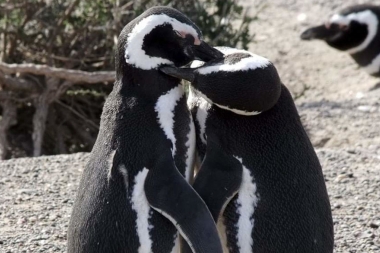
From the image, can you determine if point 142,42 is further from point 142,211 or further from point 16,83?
point 16,83

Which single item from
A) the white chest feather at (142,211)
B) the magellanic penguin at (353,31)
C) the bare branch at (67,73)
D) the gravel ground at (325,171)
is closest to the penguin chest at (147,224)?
the white chest feather at (142,211)

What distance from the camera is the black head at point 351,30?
6910 mm

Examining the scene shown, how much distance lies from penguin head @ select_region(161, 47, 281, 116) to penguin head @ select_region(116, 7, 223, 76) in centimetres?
6

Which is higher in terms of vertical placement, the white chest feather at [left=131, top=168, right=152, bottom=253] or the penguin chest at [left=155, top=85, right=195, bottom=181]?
the penguin chest at [left=155, top=85, right=195, bottom=181]

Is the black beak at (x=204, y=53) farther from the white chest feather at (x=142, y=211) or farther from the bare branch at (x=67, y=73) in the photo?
the bare branch at (x=67, y=73)

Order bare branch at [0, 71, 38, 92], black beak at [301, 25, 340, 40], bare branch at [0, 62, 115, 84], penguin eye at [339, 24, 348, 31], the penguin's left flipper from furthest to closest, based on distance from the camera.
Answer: penguin eye at [339, 24, 348, 31] < black beak at [301, 25, 340, 40] < bare branch at [0, 71, 38, 92] < bare branch at [0, 62, 115, 84] < the penguin's left flipper

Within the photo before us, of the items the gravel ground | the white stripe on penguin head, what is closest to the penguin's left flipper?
the white stripe on penguin head

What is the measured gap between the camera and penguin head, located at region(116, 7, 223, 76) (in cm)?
248

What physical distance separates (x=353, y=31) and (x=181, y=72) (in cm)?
476

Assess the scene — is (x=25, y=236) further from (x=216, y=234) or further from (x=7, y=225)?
(x=216, y=234)

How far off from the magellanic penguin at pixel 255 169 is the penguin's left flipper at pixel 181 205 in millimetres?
69

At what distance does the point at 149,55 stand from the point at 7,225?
1.39m

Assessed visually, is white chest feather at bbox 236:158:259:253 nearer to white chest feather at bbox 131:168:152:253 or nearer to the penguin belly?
the penguin belly

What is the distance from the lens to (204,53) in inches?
101
